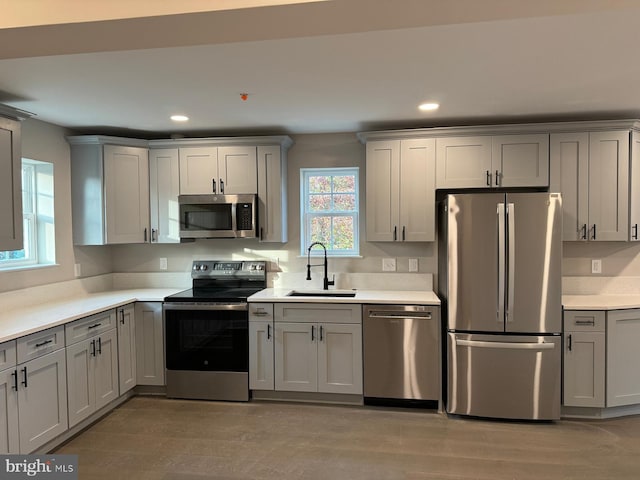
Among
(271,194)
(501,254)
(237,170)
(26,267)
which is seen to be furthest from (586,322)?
(26,267)

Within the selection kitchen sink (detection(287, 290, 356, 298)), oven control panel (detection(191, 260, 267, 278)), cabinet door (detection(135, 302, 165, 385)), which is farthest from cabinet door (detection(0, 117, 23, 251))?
kitchen sink (detection(287, 290, 356, 298))

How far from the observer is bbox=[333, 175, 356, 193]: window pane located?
4.18 metres

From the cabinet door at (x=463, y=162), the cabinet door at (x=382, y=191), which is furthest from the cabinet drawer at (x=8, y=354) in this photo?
the cabinet door at (x=463, y=162)

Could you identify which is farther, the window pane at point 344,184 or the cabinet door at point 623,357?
the window pane at point 344,184

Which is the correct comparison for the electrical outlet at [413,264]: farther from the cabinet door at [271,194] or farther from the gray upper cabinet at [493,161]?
the cabinet door at [271,194]

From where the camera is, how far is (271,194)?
3896 mm

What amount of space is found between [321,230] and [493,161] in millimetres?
1689

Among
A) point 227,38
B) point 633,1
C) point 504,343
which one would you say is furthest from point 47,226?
point 633,1

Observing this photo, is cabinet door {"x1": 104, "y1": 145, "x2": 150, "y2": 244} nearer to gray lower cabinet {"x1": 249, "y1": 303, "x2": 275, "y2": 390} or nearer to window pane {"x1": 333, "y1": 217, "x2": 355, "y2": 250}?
gray lower cabinet {"x1": 249, "y1": 303, "x2": 275, "y2": 390}

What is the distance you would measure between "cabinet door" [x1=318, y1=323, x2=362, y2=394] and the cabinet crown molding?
166 centimetres

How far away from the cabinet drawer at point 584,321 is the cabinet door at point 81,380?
3577 millimetres

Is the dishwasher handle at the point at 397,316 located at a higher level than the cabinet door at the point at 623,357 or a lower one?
higher

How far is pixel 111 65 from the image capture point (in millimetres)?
2320

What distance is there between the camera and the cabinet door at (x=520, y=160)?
3.50 metres
